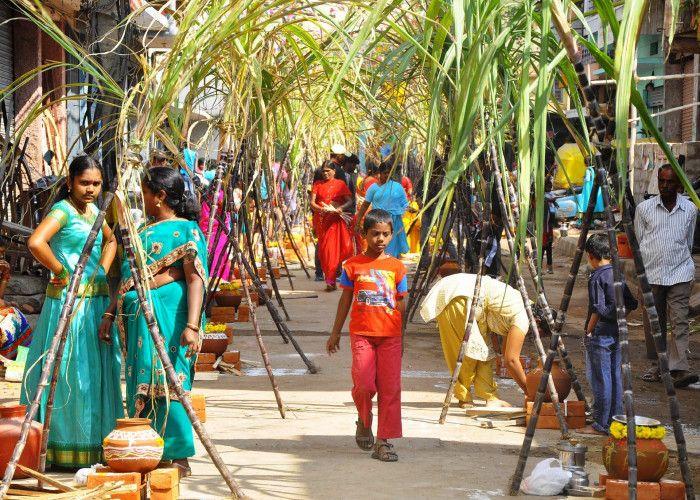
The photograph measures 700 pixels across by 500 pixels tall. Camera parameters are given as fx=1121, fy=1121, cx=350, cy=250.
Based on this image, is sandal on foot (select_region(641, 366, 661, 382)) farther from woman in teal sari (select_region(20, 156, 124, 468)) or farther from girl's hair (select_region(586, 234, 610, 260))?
woman in teal sari (select_region(20, 156, 124, 468))

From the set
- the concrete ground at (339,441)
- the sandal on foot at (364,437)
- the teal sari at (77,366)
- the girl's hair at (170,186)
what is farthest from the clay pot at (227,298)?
the girl's hair at (170,186)

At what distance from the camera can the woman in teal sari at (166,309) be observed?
581 centimetres

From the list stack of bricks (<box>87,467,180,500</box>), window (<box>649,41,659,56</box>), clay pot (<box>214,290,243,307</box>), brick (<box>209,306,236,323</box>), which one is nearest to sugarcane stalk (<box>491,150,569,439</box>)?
stack of bricks (<box>87,467,180,500</box>)

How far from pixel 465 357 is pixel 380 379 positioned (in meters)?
1.46

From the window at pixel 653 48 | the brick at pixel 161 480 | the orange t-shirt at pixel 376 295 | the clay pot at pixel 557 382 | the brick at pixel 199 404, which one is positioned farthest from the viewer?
the window at pixel 653 48

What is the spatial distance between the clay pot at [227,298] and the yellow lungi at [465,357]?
5644 millimetres

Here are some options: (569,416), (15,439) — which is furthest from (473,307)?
(15,439)

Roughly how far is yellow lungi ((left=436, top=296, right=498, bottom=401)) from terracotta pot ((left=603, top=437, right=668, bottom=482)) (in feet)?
7.67

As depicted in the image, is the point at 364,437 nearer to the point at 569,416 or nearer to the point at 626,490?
the point at 569,416

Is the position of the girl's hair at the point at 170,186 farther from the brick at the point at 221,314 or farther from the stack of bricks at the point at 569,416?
the brick at the point at 221,314

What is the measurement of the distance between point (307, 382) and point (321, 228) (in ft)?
21.5

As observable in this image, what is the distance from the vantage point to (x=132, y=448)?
17.4 ft

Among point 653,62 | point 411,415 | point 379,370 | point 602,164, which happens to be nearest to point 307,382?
point 411,415

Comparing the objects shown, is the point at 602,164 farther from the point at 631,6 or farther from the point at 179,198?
the point at 179,198
